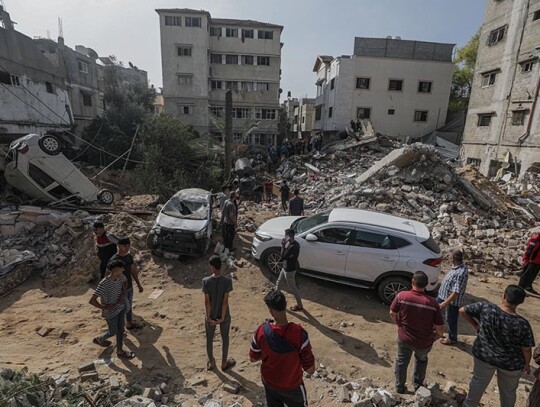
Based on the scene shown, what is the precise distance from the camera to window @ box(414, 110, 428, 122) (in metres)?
27.6

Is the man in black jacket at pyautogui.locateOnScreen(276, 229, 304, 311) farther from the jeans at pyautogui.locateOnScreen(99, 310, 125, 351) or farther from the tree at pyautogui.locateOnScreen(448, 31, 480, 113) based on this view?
the tree at pyautogui.locateOnScreen(448, 31, 480, 113)

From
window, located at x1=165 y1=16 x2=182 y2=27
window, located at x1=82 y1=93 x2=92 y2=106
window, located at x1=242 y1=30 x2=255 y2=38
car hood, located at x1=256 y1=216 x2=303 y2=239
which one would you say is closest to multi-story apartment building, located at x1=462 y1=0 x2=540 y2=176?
car hood, located at x1=256 y1=216 x2=303 y2=239

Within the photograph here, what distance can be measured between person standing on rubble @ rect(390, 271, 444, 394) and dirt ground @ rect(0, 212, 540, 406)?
76 cm

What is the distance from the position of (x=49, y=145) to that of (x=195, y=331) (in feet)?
27.6

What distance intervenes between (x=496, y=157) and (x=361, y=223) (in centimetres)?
1829

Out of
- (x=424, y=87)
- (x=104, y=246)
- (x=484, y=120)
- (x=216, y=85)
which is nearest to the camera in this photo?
(x=104, y=246)

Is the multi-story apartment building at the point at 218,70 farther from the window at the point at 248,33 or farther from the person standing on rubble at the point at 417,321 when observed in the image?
the person standing on rubble at the point at 417,321

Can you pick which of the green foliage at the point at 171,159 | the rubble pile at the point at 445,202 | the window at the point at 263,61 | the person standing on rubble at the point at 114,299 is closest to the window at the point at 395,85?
the window at the point at 263,61

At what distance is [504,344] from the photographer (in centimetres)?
307

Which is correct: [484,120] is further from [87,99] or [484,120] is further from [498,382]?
[87,99]

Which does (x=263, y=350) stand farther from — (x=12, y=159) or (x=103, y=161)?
(x=103, y=161)

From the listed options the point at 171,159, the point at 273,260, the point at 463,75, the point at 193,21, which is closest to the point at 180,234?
the point at 273,260

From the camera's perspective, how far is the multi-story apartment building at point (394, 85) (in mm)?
26172

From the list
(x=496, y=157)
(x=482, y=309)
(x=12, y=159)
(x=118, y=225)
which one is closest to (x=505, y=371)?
(x=482, y=309)
